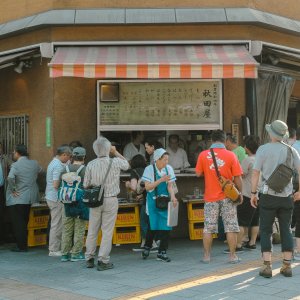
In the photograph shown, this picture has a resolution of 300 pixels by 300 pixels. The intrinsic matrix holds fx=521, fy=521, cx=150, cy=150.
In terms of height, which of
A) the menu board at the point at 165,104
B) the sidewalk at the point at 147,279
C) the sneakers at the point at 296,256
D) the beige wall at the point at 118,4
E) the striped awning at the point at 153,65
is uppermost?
the beige wall at the point at 118,4

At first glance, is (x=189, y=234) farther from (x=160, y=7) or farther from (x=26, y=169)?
(x=160, y=7)

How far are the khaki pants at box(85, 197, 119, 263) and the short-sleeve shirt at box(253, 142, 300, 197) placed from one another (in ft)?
6.92

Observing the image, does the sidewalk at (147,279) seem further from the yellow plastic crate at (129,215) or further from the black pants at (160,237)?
the yellow plastic crate at (129,215)

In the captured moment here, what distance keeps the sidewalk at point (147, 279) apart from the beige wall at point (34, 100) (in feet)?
7.16

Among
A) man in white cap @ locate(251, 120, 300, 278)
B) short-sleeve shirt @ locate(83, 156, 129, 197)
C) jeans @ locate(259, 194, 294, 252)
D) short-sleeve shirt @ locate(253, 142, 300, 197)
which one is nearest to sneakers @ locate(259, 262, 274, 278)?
man in white cap @ locate(251, 120, 300, 278)

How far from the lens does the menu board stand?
9688mm

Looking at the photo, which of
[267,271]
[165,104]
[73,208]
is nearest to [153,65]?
[165,104]

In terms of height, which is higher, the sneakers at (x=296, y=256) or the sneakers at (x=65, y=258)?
the sneakers at (x=296, y=256)

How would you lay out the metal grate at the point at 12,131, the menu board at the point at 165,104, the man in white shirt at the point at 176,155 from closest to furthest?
the menu board at the point at 165,104 → the man in white shirt at the point at 176,155 → the metal grate at the point at 12,131

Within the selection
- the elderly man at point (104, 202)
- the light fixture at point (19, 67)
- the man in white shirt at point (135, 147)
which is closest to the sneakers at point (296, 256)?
the elderly man at point (104, 202)

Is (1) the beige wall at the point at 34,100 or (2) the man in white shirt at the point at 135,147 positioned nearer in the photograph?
(1) the beige wall at the point at 34,100

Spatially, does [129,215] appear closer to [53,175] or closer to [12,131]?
[53,175]

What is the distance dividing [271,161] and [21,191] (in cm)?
431

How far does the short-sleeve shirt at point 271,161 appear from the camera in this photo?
6.72m
